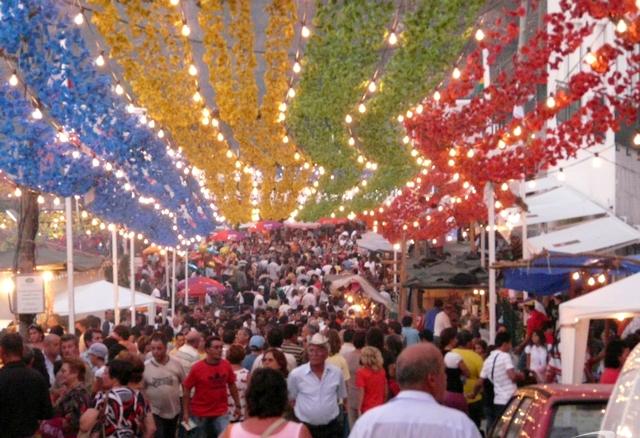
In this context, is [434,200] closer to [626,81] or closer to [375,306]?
[375,306]

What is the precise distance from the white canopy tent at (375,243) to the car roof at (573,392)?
1366 inches

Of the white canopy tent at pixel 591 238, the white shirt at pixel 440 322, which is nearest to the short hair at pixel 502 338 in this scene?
the white canopy tent at pixel 591 238

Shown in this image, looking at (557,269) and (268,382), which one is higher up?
(557,269)

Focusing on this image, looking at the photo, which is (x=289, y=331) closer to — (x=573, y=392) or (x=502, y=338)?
(x=502, y=338)

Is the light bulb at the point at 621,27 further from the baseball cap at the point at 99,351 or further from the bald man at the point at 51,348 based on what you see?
the bald man at the point at 51,348

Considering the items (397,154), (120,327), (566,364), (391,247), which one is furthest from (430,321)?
(391,247)

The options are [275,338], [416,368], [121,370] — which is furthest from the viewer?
[275,338]

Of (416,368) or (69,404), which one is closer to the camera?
(416,368)

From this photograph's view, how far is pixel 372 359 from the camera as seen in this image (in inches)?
588

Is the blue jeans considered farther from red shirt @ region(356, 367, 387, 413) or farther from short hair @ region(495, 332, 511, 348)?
short hair @ region(495, 332, 511, 348)

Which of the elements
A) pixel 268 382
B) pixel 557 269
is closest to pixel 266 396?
pixel 268 382

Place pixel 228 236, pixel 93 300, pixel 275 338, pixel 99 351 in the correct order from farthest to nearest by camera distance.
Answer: pixel 228 236 < pixel 93 300 < pixel 275 338 < pixel 99 351

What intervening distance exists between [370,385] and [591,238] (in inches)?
410

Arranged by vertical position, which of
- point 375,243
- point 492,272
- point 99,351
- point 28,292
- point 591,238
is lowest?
point 99,351
